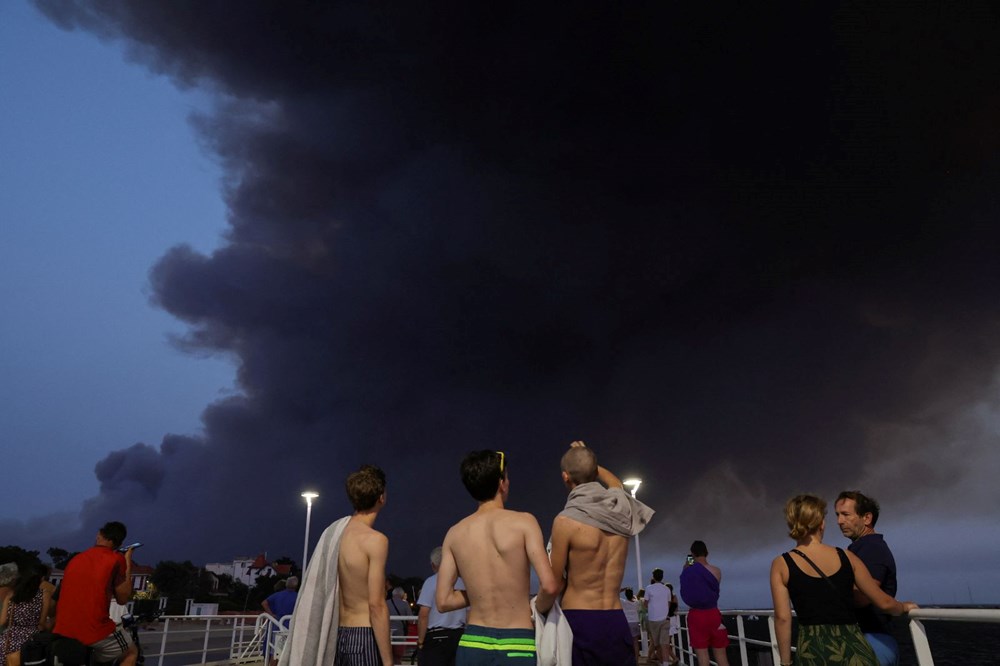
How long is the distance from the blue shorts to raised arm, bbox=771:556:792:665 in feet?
5.71

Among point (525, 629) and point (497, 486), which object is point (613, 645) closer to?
point (525, 629)

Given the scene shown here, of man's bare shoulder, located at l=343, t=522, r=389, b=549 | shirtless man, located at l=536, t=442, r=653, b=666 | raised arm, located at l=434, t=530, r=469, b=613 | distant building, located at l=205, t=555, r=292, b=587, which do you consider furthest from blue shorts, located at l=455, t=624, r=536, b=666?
distant building, located at l=205, t=555, r=292, b=587

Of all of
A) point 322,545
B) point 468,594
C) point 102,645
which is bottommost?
point 102,645

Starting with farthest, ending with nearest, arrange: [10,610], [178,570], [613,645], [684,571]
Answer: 1. [178,570]
2. [684,571]
3. [10,610]
4. [613,645]

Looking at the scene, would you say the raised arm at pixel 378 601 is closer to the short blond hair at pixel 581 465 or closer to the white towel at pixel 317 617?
the white towel at pixel 317 617

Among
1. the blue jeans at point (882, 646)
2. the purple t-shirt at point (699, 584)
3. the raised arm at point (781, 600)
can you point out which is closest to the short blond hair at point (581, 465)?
the raised arm at point (781, 600)

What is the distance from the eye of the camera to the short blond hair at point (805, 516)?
4.34m

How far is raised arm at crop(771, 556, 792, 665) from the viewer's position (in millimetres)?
4305

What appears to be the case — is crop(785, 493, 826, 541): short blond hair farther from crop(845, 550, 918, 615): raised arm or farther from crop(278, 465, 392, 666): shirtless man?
crop(278, 465, 392, 666): shirtless man

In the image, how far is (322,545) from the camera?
455 centimetres

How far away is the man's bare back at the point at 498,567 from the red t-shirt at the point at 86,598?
404 centimetres

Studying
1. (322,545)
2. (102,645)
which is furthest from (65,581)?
(322,545)

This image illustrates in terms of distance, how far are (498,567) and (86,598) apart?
14.8 ft

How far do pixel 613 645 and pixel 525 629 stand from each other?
676mm
